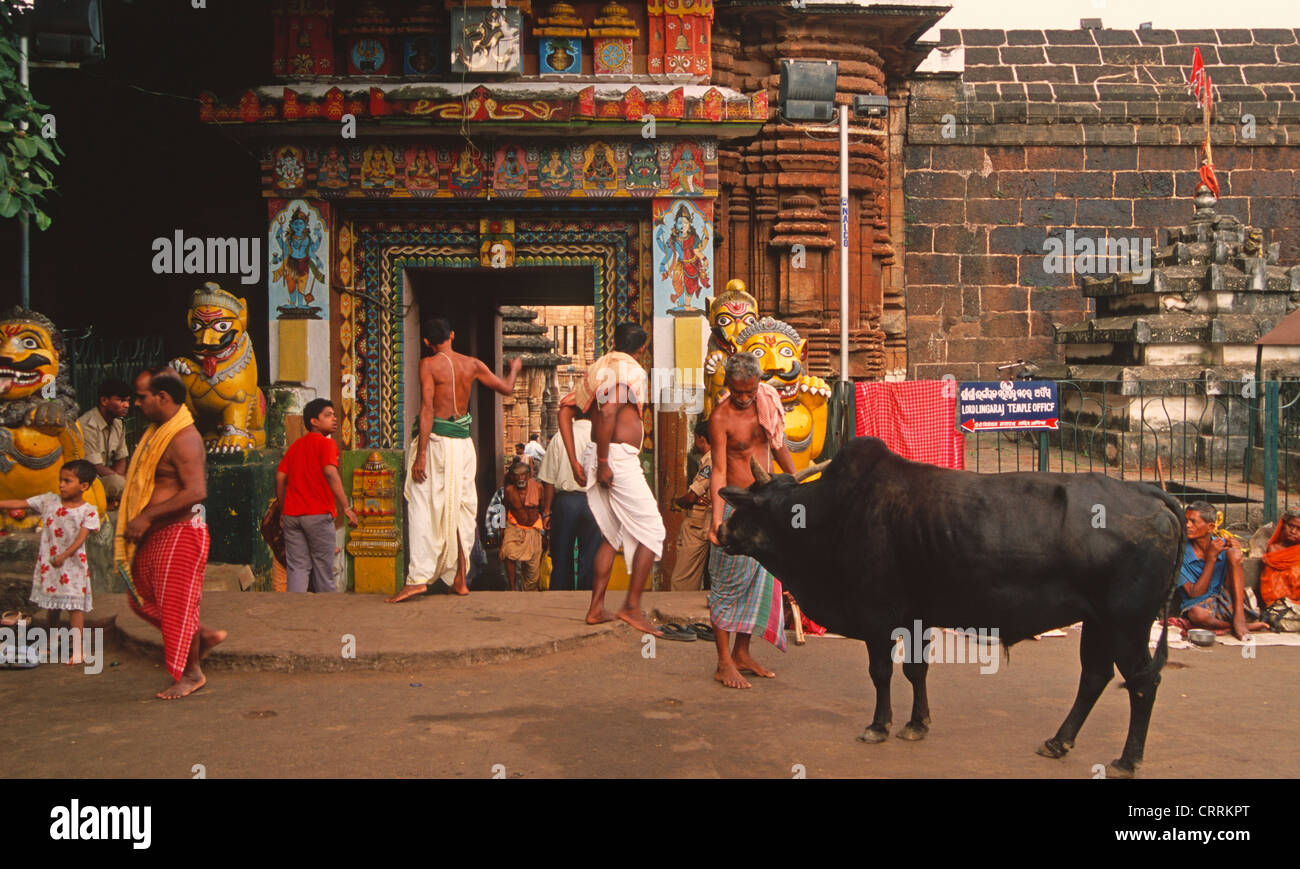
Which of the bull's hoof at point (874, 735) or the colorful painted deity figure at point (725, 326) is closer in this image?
the bull's hoof at point (874, 735)

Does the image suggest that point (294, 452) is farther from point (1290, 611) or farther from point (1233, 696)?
point (1290, 611)

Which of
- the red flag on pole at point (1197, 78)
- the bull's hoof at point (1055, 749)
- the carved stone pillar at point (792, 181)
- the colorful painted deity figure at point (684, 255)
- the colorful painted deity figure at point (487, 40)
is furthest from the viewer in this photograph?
the red flag on pole at point (1197, 78)

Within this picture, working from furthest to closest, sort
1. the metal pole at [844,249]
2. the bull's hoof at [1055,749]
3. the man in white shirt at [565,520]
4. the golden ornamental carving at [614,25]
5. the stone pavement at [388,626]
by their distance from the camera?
the golden ornamental carving at [614,25] < the metal pole at [844,249] < the man in white shirt at [565,520] < the stone pavement at [388,626] < the bull's hoof at [1055,749]

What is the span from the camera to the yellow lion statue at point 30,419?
26.6 feet

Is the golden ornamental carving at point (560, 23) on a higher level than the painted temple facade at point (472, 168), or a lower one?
higher

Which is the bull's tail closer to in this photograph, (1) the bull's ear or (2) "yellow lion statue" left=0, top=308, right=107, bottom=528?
(1) the bull's ear

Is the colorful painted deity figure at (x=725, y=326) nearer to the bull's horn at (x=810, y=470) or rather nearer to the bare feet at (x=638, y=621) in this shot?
the bare feet at (x=638, y=621)

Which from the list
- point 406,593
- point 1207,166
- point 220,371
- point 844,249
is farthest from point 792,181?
point 406,593

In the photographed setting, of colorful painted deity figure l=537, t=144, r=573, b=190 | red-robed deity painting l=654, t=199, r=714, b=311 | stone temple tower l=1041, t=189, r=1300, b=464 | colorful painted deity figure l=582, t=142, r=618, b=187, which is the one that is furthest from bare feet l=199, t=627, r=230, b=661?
stone temple tower l=1041, t=189, r=1300, b=464

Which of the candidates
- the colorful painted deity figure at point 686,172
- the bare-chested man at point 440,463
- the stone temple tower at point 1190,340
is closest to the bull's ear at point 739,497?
the bare-chested man at point 440,463

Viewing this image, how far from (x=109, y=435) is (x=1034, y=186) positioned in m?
11.0

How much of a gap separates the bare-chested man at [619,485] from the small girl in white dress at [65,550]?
3024 mm

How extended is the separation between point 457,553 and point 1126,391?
697 cm

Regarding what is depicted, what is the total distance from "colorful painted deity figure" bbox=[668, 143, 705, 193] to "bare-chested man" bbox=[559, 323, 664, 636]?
3091 mm
